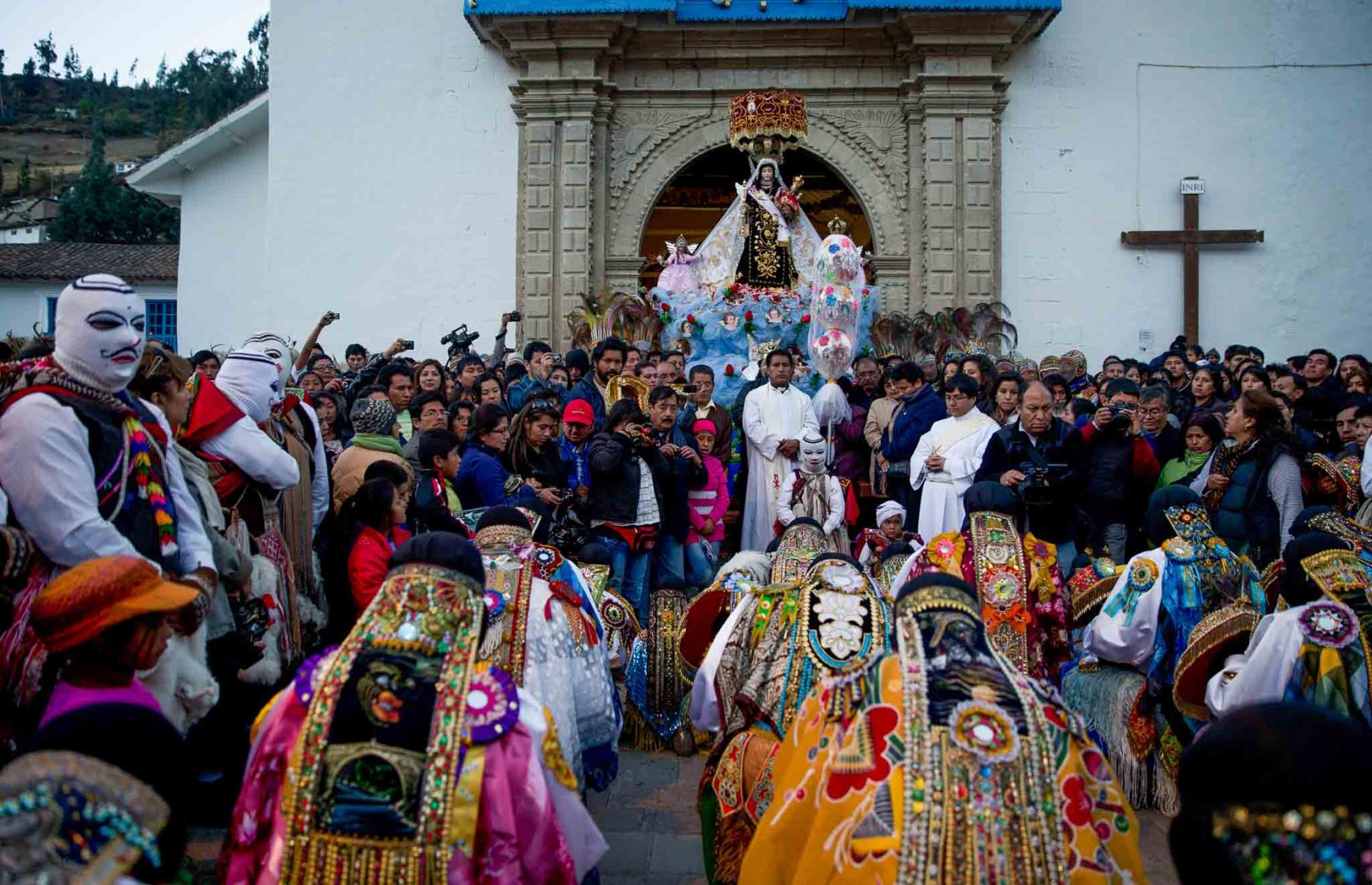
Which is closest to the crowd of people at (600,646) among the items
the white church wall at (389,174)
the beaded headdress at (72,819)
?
the beaded headdress at (72,819)

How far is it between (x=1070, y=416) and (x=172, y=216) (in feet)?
109

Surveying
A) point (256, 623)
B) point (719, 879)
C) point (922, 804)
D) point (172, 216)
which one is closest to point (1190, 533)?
point (719, 879)

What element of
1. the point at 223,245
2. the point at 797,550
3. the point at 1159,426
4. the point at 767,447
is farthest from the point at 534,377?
the point at 223,245

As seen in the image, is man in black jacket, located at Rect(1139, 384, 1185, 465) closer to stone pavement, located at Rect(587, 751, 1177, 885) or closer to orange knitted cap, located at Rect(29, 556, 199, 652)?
stone pavement, located at Rect(587, 751, 1177, 885)

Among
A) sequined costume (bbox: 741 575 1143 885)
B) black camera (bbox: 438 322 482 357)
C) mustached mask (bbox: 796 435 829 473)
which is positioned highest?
black camera (bbox: 438 322 482 357)

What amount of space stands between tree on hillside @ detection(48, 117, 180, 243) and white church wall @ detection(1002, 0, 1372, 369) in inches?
1103

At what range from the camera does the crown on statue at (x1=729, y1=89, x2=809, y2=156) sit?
40.5ft

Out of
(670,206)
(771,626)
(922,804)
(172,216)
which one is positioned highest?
(172,216)

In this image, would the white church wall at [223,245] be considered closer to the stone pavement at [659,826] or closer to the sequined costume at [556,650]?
the stone pavement at [659,826]

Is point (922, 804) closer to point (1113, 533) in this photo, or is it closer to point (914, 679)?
point (914, 679)

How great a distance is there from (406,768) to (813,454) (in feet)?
16.7

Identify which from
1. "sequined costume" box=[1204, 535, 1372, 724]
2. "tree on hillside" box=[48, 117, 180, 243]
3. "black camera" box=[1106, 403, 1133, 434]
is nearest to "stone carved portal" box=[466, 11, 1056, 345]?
"black camera" box=[1106, 403, 1133, 434]

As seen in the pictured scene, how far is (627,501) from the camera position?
21.7 feet

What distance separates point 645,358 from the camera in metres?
9.66
